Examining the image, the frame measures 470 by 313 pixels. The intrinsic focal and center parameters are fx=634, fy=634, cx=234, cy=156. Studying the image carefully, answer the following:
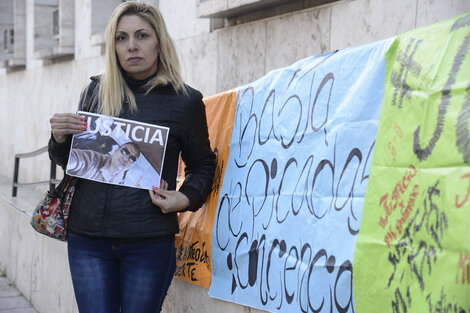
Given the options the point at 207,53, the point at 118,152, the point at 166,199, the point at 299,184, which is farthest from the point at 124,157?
the point at 207,53

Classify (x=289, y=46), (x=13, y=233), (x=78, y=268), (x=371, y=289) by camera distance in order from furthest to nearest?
(x=13, y=233), (x=289, y=46), (x=78, y=268), (x=371, y=289)

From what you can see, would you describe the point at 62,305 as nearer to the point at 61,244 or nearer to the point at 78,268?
the point at 61,244

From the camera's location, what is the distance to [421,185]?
2.00 metres

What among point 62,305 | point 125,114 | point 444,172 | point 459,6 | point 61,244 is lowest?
point 62,305

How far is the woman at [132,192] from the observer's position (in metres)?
2.79

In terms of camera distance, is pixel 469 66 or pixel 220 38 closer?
pixel 469 66

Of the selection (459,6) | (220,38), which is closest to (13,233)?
(220,38)

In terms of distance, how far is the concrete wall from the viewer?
342 cm

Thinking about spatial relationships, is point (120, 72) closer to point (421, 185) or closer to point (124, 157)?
point (124, 157)

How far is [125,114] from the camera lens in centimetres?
288

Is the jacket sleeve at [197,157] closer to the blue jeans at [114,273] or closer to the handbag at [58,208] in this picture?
Answer: the blue jeans at [114,273]

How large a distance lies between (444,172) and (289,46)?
104 inches

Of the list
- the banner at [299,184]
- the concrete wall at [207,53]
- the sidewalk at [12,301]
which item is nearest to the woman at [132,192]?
the banner at [299,184]

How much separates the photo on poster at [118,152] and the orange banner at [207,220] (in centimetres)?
58
